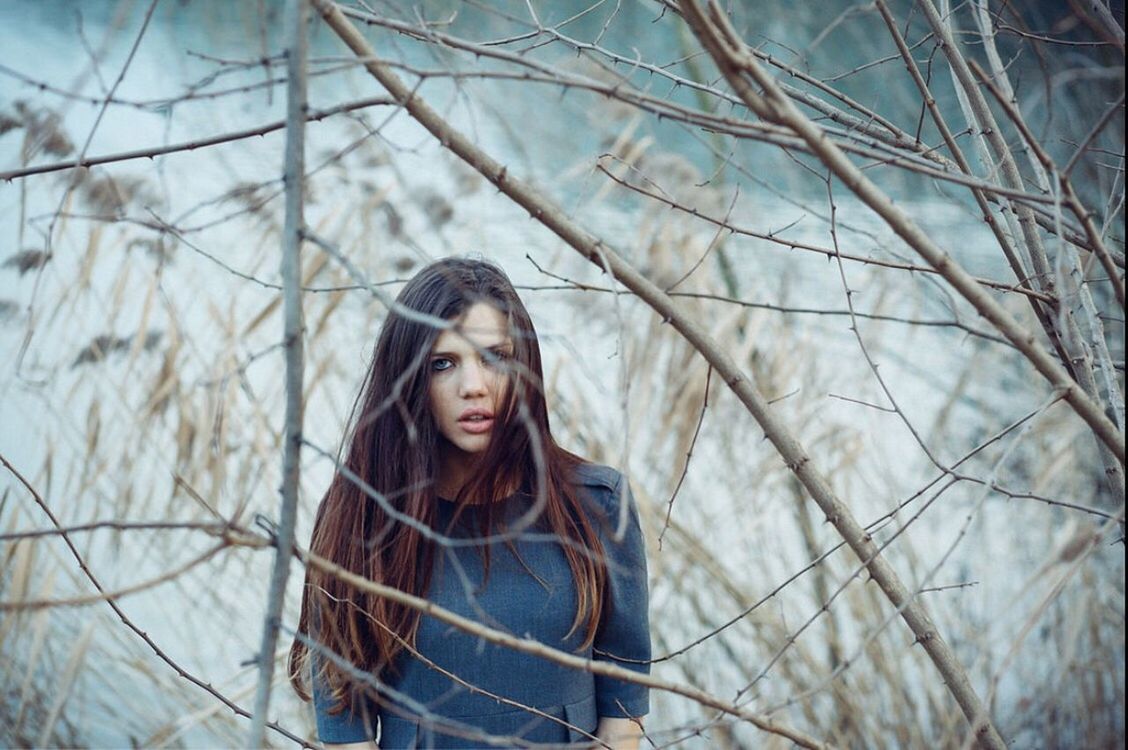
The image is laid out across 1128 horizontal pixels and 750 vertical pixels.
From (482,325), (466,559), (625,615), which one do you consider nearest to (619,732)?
(625,615)

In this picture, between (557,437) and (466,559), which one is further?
(557,437)

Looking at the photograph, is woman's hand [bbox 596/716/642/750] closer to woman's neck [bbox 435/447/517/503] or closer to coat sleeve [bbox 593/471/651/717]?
coat sleeve [bbox 593/471/651/717]

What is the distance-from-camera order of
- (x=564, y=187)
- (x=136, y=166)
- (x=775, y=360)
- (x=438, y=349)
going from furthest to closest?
(x=564, y=187), (x=136, y=166), (x=775, y=360), (x=438, y=349)

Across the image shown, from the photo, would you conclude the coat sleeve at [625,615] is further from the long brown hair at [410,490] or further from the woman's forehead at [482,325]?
the woman's forehead at [482,325]

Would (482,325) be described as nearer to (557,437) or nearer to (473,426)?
(473,426)

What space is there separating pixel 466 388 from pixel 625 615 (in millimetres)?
334

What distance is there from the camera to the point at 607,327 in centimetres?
226

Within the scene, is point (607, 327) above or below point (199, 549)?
above

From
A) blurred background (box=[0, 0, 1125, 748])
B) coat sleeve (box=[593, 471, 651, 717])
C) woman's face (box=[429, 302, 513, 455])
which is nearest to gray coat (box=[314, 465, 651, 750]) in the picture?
coat sleeve (box=[593, 471, 651, 717])

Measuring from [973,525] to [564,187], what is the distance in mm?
1240

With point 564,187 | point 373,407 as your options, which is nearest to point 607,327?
point 564,187

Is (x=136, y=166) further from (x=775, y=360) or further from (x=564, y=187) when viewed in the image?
(x=775, y=360)

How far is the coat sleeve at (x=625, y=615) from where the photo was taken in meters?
1.26

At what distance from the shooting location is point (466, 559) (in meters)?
1.24
